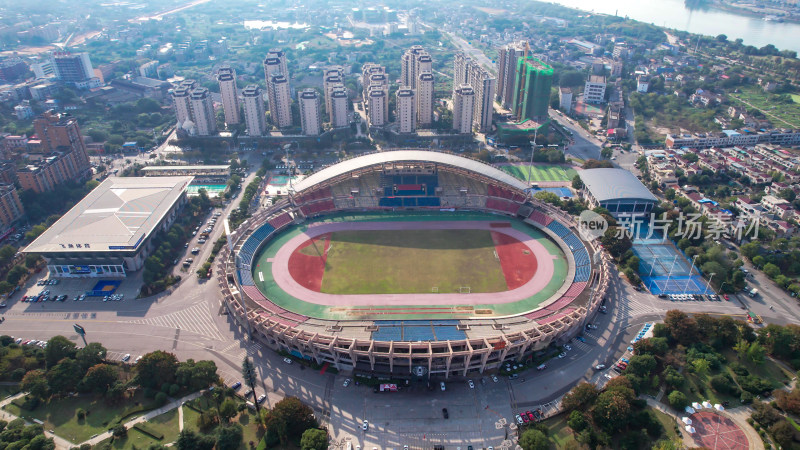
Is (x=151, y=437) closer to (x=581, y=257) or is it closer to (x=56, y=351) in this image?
(x=56, y=351)

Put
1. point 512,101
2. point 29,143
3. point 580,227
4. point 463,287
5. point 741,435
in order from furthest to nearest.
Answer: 1. point 512,101
2. point 29,143
3. point 580,227
4. point 463,287
5. point 741,435

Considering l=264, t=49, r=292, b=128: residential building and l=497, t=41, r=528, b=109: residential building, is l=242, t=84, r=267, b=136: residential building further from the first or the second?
l=497, t=41, r=528, b=109: residential building

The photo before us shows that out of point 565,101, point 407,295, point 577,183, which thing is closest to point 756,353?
point 407,295

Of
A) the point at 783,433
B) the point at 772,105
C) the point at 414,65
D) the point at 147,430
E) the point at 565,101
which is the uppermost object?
the point at 414,65

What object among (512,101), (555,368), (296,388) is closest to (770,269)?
(555,368)

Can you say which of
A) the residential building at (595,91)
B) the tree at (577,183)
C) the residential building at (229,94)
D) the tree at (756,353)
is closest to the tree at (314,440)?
the tree at (756,353)

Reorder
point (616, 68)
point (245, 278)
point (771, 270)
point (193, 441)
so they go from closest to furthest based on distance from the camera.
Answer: point (193, 441)
point (245, 278)
point (771, 270)
point (616, 68)

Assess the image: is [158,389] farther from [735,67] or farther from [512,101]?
[735,67]
